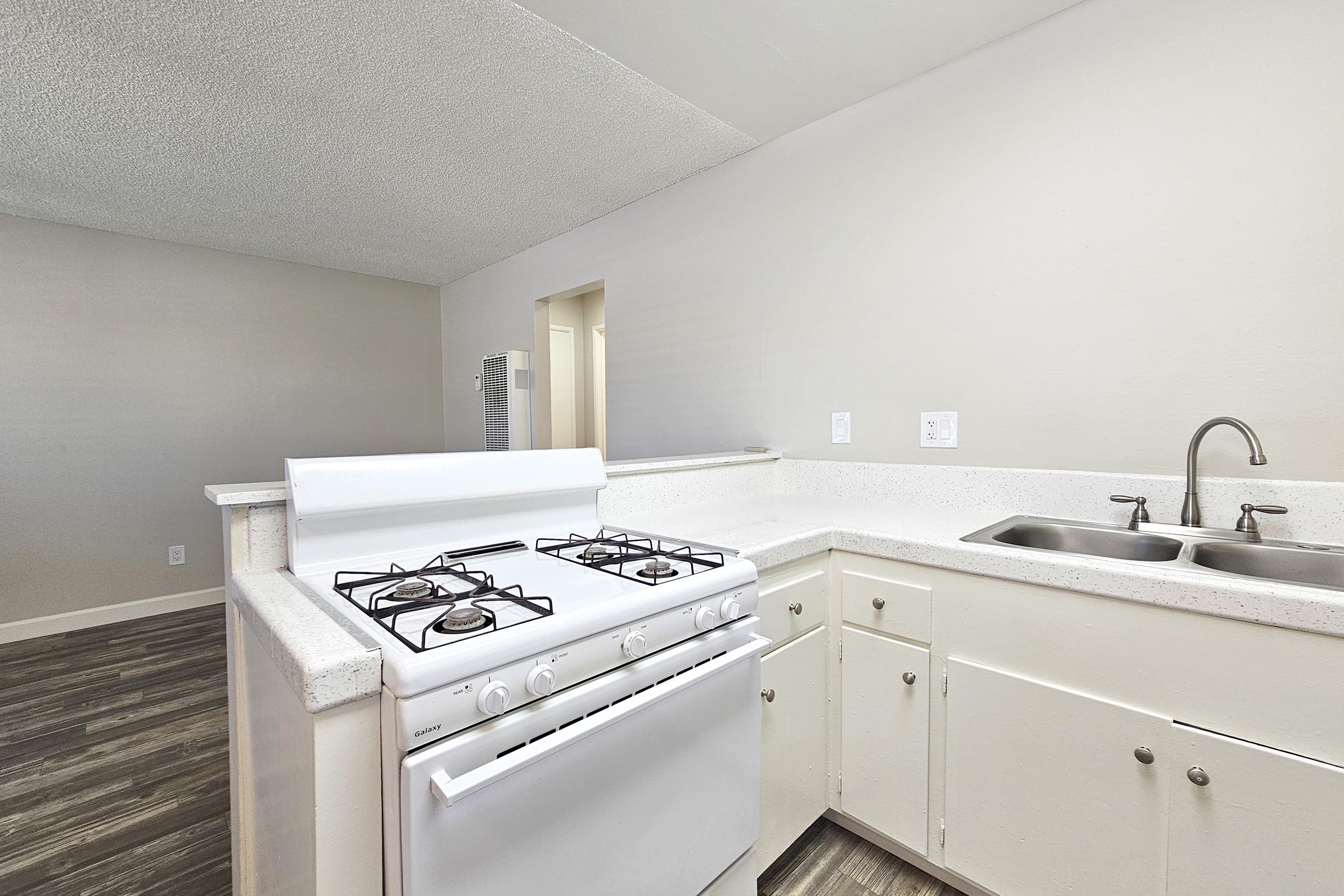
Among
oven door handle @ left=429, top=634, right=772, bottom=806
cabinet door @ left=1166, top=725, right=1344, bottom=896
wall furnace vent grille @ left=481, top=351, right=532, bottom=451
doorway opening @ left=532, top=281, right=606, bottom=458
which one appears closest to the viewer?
oven door handle @ left=429, top=634, right=772, bottom=806

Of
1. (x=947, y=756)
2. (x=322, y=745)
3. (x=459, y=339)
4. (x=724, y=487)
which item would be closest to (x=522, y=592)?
(x=322, y=745)

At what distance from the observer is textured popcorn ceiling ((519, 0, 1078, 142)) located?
1.69 meters

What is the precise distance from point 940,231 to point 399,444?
4335 millimetres

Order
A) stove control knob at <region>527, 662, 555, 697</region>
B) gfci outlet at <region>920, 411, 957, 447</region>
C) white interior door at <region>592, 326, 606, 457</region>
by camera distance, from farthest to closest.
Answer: white interior door at <region>592, 326, 606, 457</region>, gfci outlet at <region>920, 411, 957, 447</region>, stove control knob at <region>527, 662, 555, 697</region>

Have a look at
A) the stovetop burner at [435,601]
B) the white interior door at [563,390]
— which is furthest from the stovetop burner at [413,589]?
the white interior door at [563,390]

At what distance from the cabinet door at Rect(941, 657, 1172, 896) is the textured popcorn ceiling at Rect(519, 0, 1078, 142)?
1862 mm

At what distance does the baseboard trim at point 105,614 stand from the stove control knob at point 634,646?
4.17 m

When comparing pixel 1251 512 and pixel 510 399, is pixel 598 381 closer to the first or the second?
pixel 510 399

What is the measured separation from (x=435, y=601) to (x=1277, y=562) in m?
1.79

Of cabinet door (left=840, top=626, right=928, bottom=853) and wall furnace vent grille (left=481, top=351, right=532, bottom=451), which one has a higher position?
wall furnace vent grille (left=481, top=351, right=532, bottom=451)

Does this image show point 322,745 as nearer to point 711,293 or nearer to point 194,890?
point 194,890

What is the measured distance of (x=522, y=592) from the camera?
3.38 ft

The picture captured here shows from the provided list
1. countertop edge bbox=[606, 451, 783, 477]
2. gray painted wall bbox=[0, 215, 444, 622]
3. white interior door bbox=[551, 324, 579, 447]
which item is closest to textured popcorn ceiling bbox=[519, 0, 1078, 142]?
countertop edge bbox=[606, 451, 783, 477]

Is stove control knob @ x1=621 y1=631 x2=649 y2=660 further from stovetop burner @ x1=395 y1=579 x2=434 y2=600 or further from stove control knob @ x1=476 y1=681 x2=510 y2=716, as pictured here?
stovetop burner @ x1=395 y1=579 x2=434 y2=600
